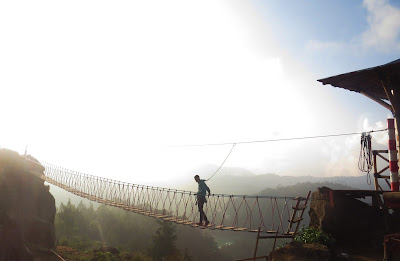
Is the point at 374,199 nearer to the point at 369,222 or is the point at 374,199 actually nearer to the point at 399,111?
the point at 369,222

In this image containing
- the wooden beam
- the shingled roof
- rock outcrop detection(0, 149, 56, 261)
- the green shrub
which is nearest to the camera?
the shingled roof

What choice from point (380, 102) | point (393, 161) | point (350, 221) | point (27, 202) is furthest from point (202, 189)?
point (27, 202)

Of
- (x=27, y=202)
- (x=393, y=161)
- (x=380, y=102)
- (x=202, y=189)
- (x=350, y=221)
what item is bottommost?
(x=27, y=202)

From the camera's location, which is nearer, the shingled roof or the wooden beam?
the shingled roof

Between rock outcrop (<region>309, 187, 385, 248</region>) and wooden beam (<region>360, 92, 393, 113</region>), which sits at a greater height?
wooden beam (<region>360, 92, 393, 113</region>)

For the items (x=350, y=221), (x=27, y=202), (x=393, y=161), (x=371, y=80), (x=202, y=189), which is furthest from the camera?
(x=27, y=202)

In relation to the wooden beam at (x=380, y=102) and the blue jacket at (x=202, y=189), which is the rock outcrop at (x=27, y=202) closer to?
the blue jacket at (x=202, y=189)

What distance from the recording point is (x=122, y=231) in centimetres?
4606

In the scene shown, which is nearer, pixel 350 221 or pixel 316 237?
pixel 316 237

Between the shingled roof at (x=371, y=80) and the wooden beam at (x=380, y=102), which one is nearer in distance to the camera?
the shingled roof at (x=371, y=80)

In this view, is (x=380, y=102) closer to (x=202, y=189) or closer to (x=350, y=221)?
(x=350, y=221)

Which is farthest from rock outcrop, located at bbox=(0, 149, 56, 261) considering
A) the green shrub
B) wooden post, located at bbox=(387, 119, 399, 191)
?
wooden post, located at bbox=(387, 119, 399, 191)

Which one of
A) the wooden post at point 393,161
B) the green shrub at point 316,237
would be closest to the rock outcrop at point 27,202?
the green shrub at point 316,237

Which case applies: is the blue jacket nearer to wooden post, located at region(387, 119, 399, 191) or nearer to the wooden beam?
wooden post, located at region(387, 119, 399, 191)
